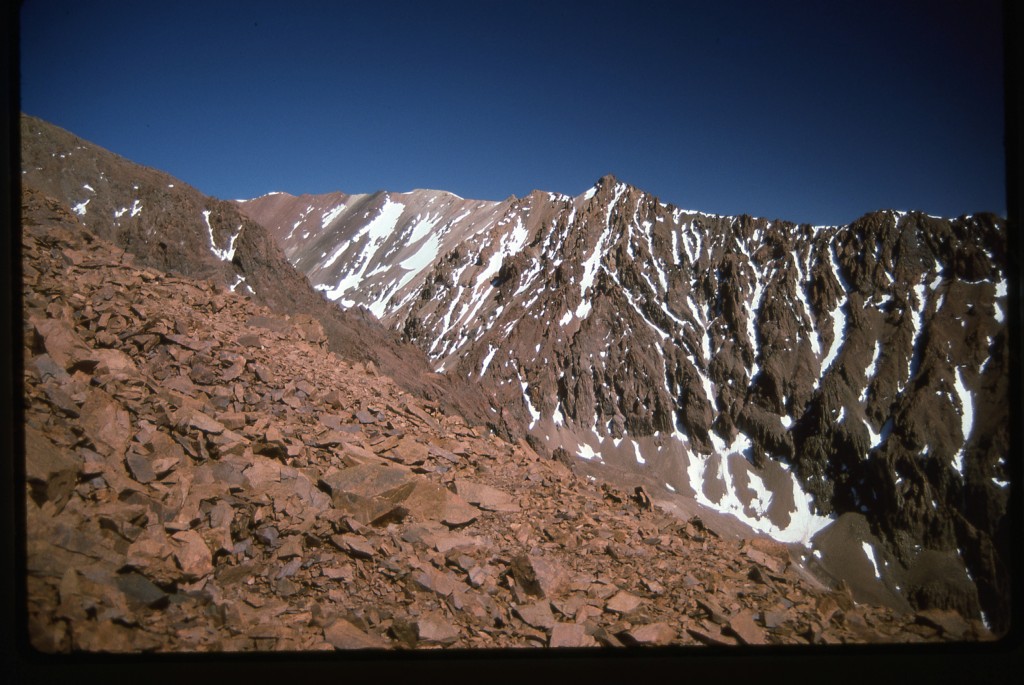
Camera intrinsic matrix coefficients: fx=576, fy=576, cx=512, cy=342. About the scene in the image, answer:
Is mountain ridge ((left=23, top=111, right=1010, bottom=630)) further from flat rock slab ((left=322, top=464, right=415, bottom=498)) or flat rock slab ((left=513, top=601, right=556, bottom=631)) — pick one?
flat rock slab ((left=513, top=601, right=556, bottom=631))

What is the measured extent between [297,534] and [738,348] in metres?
49.4

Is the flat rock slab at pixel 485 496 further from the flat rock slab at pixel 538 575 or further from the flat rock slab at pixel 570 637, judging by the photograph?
the flat rock slab at pixel 570 637

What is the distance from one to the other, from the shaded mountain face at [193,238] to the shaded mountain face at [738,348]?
20.4m

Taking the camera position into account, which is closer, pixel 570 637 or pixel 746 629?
pixel 570 637

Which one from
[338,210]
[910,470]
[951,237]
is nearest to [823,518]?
[910,470]

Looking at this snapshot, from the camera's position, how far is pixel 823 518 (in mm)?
39594

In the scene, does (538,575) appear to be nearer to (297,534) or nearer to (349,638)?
(349,638)

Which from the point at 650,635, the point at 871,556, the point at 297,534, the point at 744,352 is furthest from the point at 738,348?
the point at 297,534

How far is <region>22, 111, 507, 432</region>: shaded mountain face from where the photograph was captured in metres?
11.6

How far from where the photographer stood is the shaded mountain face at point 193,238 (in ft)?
38.1

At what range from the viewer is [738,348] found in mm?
48250

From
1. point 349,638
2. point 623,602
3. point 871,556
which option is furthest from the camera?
point 871,556

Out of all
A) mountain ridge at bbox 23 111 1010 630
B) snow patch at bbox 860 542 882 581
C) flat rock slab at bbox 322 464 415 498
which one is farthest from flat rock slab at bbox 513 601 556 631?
snow patch at bbox 860 542 882 581

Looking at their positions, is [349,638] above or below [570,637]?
below
